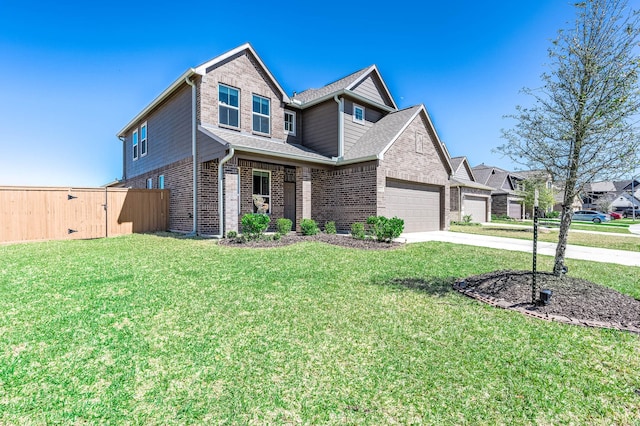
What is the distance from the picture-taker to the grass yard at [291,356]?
6.99ft

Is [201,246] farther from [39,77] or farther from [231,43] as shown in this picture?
[39,77]

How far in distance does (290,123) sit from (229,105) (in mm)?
3635

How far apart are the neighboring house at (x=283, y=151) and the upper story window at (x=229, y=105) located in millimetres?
42

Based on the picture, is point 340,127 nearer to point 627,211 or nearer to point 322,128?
point 322,128

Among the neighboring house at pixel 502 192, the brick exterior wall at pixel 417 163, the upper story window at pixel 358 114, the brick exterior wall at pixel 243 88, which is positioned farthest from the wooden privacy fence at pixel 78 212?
the neighboring house at pixel 502 192

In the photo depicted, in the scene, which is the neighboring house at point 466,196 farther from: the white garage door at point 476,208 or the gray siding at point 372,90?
the gray siding at point 372,90

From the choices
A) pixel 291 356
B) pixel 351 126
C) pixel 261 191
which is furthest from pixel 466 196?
pixel 291 356

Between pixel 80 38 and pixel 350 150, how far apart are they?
1239 centimetres

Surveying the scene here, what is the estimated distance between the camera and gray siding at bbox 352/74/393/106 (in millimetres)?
15420

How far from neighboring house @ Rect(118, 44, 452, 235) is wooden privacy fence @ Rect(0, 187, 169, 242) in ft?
3.59

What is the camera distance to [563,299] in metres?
4.42

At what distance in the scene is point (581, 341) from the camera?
3.24m

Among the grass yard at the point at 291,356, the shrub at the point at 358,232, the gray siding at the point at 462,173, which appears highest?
the gray siding at the point at 462,173

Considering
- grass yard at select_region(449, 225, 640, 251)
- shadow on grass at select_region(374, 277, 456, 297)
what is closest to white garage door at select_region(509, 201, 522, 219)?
grass yard at select_region(449, 225, 640, 251)
